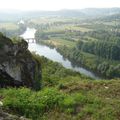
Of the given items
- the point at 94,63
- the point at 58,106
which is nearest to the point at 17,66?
the point at 58,106

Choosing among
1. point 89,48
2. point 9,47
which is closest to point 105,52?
point 89,48

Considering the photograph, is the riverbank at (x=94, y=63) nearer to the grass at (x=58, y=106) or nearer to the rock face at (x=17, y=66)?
the rock face at (x=17, y=66)

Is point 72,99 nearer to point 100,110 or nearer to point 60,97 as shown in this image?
point 60,97

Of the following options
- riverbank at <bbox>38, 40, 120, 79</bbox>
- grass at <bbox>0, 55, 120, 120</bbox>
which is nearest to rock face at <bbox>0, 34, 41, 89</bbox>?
grass at <bbox>0, 55, 120, 120</bbox>

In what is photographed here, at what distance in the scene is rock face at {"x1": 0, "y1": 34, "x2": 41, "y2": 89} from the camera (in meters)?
11.8

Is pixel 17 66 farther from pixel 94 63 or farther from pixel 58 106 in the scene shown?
pixel 94 63

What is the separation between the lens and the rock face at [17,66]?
11.8m

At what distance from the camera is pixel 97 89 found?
34.4 ft

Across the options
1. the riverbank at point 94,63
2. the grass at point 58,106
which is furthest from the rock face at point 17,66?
the riverbank at point 94,63

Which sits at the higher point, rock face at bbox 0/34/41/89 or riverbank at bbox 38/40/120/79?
rock face at bbox 0/34/41/89

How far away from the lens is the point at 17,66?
12.6 metres

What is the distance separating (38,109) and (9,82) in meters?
3.99

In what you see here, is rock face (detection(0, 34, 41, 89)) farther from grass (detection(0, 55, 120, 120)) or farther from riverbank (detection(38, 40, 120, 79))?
riverbank (detection(38, 40, 120, 79))

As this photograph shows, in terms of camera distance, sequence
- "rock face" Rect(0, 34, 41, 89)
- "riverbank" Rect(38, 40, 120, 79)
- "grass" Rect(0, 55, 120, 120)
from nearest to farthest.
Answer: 1. "grass" Rect(0, 55, 120, 120)
2. "rock face" Rect(0, 34, 41, 89)
3. "riverbank" Rect(38, 40, 120, 79)
